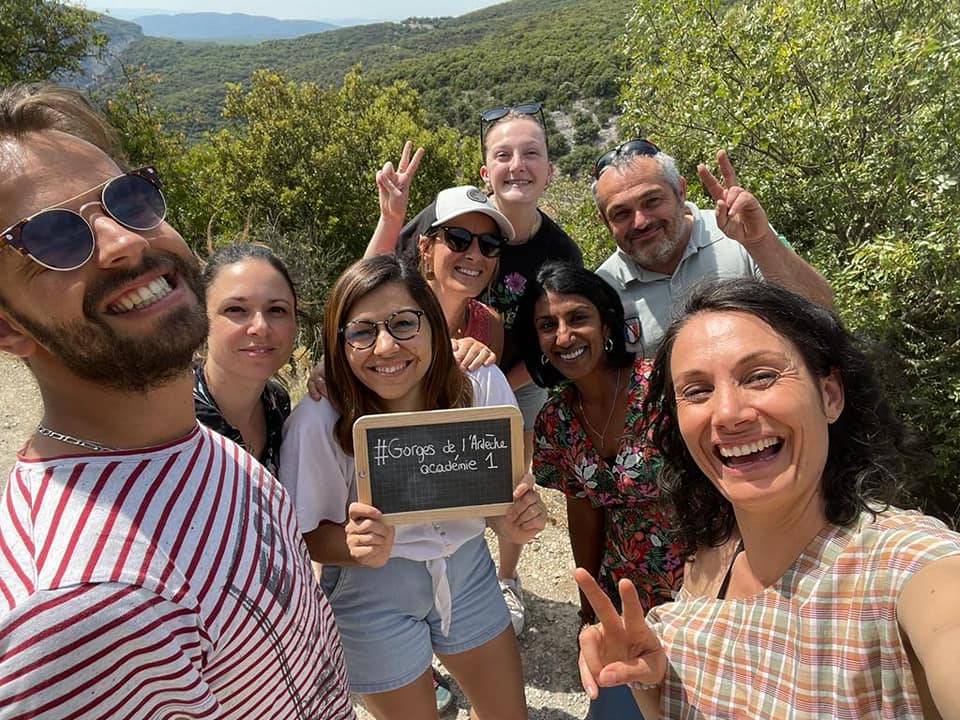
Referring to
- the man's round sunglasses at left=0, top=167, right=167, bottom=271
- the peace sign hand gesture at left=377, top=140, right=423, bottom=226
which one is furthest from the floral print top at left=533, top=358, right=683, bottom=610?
the man's round sunglasses at left=0, top=167, right=167, bottom=271

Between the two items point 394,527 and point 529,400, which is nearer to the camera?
point 394,527

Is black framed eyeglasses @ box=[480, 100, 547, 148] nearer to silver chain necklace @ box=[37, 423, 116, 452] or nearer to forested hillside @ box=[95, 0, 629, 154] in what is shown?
silver chain necklace @ box=[37, 423, 116, 452]

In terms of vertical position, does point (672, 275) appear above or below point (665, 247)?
below

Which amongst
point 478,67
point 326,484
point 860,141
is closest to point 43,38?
point 860,141

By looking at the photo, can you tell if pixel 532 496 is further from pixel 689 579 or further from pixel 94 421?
pixel 94 421

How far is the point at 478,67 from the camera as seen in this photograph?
182 feet

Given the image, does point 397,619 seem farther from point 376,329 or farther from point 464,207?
point 464,207

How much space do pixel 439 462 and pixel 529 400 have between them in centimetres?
185

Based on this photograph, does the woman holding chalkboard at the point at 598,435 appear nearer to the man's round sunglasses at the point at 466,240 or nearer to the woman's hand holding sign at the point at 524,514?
the man's round sunglasses at the point at 466,240

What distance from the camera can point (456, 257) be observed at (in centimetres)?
302

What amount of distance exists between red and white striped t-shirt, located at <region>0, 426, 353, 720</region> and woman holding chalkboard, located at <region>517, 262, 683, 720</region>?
1375 mm

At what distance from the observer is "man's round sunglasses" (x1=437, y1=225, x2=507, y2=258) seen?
3025mm

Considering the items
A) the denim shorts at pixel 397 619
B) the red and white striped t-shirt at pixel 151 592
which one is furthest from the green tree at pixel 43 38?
the red and white striped t-shirt at pixel 151 592

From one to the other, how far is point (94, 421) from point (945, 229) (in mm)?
5371
